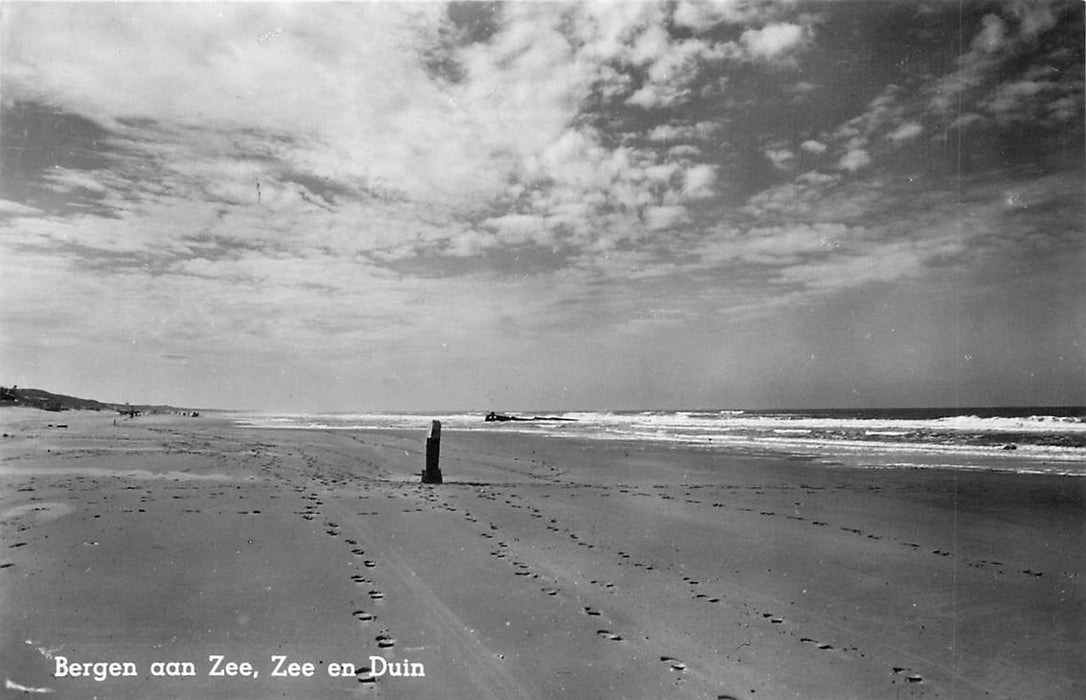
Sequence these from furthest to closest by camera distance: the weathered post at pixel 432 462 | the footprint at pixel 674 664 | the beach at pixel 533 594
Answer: the weathered post at pixel 432 462 → the footprint at pixel 674 664 → the beach at pixel 533 594

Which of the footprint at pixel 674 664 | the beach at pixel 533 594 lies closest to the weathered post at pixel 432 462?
the beach at pixel 533 594

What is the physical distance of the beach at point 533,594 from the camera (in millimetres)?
4289

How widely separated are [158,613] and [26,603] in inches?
46.2

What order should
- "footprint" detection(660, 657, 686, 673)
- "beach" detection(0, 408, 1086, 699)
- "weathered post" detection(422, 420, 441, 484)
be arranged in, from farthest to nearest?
"weathered post" detection(422, 420, 441, 484) < "footprint" detection(660, 657, 686, 673) < "beach" detection(0, 408, 1086, 699)

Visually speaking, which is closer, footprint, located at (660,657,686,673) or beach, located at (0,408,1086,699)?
beach, located at (0,408,1086,699)

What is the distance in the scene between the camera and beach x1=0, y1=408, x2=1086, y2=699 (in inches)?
169

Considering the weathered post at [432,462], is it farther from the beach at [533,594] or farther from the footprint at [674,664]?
the footprint at [674,664]

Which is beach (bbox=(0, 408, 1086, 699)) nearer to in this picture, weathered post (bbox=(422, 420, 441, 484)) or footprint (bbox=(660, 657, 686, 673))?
footprint (bbox=(660, 657, 686, 673))

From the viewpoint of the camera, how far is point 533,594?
5895 millimetres

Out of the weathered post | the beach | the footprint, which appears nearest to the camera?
the beach

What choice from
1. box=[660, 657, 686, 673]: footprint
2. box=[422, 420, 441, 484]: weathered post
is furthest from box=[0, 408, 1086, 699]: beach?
box=[422, 420, 441, 484]: weathered post

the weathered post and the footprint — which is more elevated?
the weathered post

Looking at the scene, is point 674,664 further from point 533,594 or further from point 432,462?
point 432,462

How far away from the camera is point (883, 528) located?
9117 millimetres
